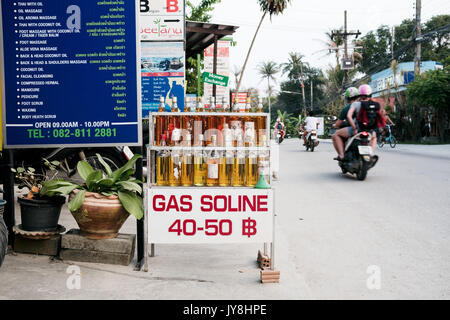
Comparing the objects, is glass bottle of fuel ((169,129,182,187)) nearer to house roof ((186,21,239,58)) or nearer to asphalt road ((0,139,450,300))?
asphalt road ((0,139,450,300))

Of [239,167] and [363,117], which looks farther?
[363,117]

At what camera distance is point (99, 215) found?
4215 millimetres

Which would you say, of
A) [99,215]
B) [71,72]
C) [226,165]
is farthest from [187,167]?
[71,72]

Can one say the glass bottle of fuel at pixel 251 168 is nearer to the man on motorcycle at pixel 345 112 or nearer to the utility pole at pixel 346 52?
the man on motorcycle at pixel 345 112

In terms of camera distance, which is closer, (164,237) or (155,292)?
(155,292)

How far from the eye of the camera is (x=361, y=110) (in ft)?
33.8

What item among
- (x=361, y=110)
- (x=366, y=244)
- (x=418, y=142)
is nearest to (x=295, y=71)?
(x=418, y=142)

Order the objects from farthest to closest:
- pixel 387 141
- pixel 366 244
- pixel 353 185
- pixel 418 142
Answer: pixel 418 142
pixel 387 141
pixel 353 185
pixel 366 244

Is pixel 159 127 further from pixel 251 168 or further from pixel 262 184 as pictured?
pixel 262 184

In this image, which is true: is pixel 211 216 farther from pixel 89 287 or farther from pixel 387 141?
pixel 387 141

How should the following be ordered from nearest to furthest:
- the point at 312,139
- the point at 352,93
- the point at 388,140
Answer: the point at 352,93, the point at 312,139, the point at 388,140

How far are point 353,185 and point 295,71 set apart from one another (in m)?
80.8

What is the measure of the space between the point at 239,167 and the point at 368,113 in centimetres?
691

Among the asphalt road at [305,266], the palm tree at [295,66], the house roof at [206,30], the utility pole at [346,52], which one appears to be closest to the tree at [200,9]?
the house roof at [206,30]
